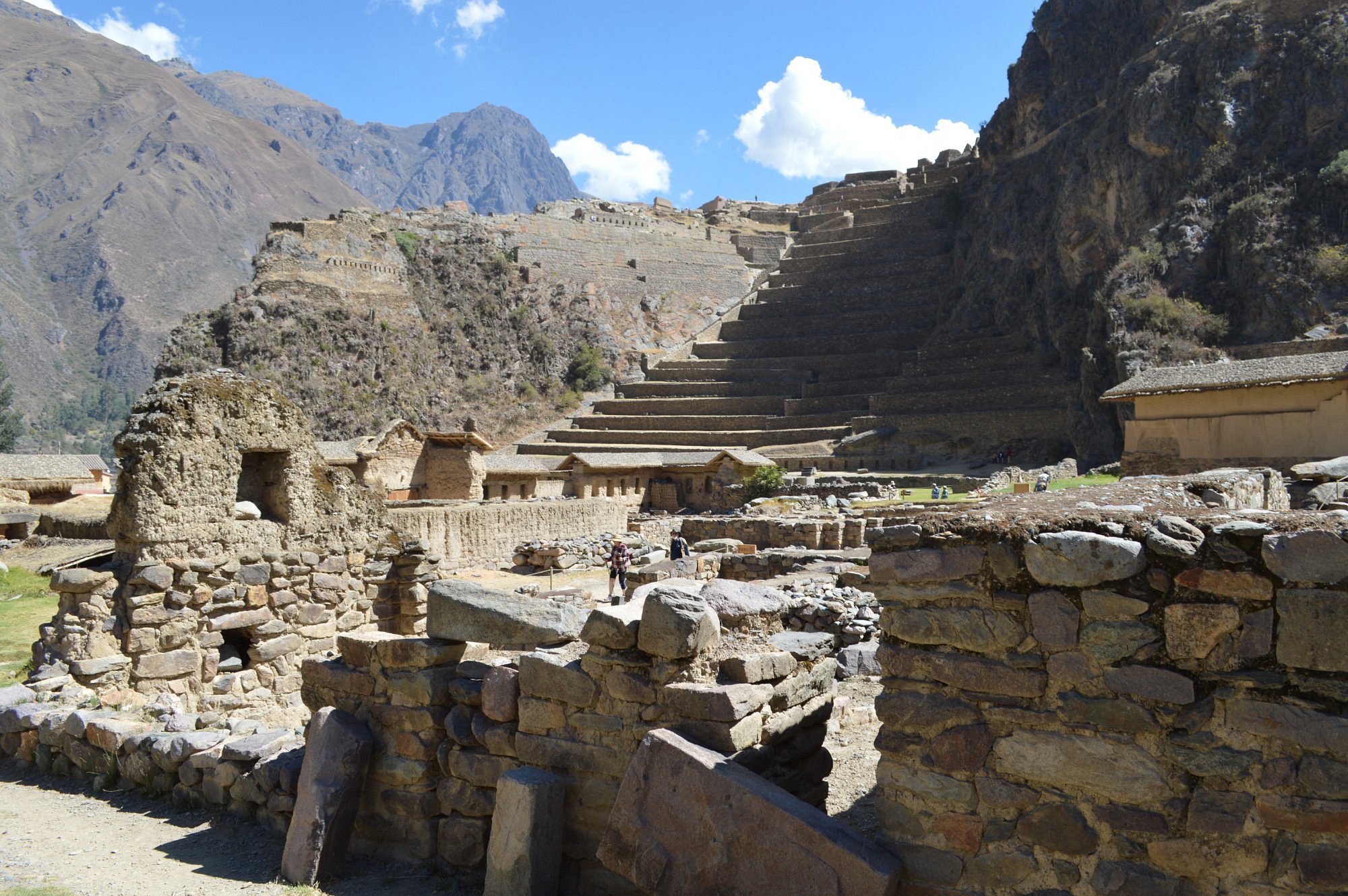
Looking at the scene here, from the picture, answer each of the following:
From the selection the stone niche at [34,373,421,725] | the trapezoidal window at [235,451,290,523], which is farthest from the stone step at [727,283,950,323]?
the trapezoidal window at [235,451,290,523]

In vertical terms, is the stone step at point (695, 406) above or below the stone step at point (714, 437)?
above

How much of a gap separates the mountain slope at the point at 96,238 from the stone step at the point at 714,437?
291 ft

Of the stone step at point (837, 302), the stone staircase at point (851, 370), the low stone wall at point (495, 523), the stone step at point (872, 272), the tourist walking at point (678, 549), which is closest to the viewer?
the tourist walking at point (678, 549)

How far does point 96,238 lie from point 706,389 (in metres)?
139

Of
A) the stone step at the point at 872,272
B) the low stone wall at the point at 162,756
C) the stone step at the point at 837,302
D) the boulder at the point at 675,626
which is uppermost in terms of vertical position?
the stone step at the point at 872,272

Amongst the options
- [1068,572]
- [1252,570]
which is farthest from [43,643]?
[1252,570]

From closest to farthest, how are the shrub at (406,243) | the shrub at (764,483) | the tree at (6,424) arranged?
the shrub at (764,483) → the tree at (6,424) → the shrub at (406,243)

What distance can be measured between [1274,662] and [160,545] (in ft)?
25.6

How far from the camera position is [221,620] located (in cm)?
809

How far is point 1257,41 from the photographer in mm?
42594

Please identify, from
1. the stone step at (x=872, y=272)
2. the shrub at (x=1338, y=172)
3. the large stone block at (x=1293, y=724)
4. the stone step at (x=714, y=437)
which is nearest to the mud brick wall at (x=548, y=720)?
the large stone block at (x=1293, y=724)

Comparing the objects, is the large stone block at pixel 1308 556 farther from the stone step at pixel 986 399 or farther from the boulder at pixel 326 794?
the stone step at pixel 986 399

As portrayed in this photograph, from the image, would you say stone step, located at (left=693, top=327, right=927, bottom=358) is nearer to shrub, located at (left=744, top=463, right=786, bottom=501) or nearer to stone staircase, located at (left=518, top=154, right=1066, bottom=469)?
stone staircase, located at (left=518, top=154, right=1066, bottom=469)

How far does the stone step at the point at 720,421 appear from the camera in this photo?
5144cm
